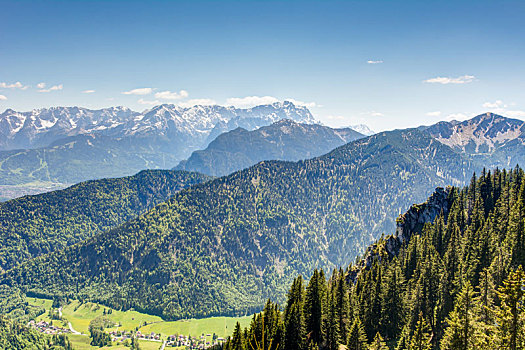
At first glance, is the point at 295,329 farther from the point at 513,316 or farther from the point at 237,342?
the point at 513,316

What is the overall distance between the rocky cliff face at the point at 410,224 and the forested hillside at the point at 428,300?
9958 millimetres

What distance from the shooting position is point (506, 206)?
125 meters

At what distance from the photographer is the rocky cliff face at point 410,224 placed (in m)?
151

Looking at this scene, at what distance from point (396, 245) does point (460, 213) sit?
26510 millimetres

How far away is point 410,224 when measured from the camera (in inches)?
6255

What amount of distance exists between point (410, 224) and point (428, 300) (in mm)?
65810

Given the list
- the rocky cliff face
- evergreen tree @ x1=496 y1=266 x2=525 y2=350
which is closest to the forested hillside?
evergreen tree @ x1=496 y1=266 x2=525 y2=350

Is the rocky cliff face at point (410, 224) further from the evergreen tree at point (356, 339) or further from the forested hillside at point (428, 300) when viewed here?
the evergreen tree at point (356, 339)

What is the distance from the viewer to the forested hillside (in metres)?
54.8

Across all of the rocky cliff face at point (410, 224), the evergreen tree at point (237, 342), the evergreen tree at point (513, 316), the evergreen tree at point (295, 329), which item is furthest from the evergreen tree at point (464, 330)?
the rocky cliff face at point (410, 224)

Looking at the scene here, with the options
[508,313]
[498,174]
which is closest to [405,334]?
[508,313]

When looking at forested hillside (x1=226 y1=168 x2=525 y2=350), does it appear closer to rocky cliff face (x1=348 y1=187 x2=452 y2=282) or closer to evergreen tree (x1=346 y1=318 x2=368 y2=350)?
evergreen tree (x1=346 y1=318 x2=368 y2=350)

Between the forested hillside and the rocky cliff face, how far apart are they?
9.96m

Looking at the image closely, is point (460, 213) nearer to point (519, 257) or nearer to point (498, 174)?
point (498, 174)
